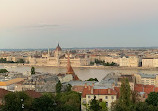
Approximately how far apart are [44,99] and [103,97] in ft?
8.04

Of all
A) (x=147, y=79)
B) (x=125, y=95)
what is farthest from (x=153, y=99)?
(x=147, y=79)

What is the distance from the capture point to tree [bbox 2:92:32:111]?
289 inches

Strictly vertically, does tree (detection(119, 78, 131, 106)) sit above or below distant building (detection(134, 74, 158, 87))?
above

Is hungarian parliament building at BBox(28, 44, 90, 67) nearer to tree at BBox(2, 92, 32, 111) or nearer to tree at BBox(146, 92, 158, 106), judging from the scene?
tree at BBox(146, 92, 158, 106)

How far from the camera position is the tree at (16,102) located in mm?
7328

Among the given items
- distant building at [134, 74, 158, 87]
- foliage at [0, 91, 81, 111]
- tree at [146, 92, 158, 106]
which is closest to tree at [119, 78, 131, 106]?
tree at [146, 92, 158, 106]

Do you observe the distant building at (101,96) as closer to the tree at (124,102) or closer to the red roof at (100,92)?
the red roof at (100,92)

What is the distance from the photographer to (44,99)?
7.48 meters

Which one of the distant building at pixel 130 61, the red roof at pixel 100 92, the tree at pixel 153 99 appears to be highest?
Result: the red roof at pixel 100 92

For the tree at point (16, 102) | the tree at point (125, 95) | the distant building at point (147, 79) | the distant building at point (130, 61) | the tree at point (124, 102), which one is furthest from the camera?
the distant building at point (130, 61)

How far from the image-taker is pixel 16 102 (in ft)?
24.5

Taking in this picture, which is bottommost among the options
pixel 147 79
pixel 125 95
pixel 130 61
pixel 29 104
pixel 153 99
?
pixel 130 61

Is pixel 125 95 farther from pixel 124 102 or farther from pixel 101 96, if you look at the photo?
pixel 101 96

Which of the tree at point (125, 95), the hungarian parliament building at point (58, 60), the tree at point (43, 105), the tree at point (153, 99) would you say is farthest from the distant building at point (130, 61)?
the tree at point (43, 105)
